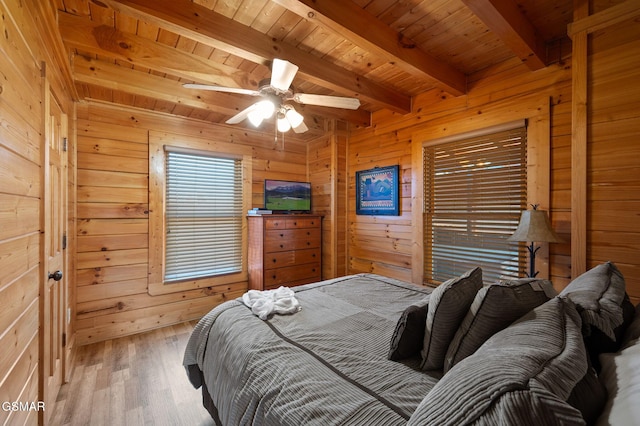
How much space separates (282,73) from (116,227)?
8.35ft

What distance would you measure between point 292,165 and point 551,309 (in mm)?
3696

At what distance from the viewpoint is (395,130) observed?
10.6ft

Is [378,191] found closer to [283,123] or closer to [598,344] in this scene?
[283,123]

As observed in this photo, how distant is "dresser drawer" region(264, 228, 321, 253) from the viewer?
3.43 metres

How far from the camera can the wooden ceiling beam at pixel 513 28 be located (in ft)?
5.17

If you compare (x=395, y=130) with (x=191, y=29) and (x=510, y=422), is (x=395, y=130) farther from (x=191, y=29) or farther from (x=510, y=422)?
(x=510, y=422)

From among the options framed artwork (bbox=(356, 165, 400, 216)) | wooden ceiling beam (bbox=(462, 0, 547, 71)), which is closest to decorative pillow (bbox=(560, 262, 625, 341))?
wooden ceiling beam (bbox=(462, 0, 547, 71))

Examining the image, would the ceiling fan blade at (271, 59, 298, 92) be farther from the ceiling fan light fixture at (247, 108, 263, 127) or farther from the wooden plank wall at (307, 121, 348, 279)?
the wooden plank wall at (307, 121, 348, 279)

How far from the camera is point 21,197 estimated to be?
4.07 feet

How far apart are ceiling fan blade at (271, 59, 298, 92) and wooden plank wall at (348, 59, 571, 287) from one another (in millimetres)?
1715

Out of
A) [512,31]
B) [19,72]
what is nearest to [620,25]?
[512,31]

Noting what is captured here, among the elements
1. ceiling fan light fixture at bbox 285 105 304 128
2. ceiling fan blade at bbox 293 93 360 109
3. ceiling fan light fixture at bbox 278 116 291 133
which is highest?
ceiling fan blade at bbox 293 93 360 109

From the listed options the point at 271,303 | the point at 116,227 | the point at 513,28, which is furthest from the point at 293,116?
the point at 116,227

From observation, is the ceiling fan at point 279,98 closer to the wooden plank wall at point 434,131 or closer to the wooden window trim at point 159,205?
the wooden plank wall at point 434,131
